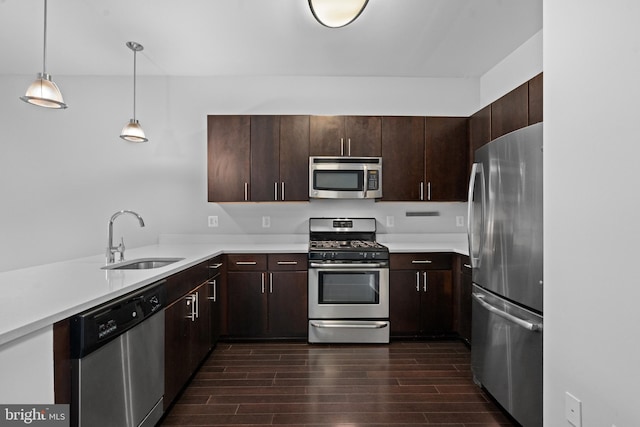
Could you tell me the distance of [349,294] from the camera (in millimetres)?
A: 3406

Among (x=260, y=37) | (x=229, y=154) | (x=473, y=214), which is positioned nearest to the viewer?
(x=473, y=214)

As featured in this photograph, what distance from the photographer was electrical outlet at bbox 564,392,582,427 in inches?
47.6

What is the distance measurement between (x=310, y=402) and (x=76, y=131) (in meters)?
3.71

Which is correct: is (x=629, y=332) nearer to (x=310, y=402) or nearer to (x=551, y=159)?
(x=551, y=159)

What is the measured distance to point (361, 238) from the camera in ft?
13.0

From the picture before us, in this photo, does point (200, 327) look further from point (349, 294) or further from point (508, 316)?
point (508, 316)

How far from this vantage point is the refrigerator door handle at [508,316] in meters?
1.84

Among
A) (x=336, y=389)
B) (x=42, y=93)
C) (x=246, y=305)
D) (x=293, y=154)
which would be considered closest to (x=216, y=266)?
(x=246, y=305)

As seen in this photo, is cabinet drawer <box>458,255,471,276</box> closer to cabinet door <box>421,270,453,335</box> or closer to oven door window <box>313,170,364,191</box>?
cabinet door <box>421,270,453,335</box>

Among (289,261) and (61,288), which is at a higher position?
(61,288)

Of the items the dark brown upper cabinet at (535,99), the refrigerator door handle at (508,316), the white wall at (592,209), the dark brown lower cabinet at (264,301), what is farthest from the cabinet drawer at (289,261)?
the white wall at (592,209)

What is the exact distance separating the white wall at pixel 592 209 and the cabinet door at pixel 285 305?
2.28 m

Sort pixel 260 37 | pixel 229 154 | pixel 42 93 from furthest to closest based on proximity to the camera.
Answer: pixel 229 154
pixel 260 37
pixel 42 93

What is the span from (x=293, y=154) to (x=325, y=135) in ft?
1.25
